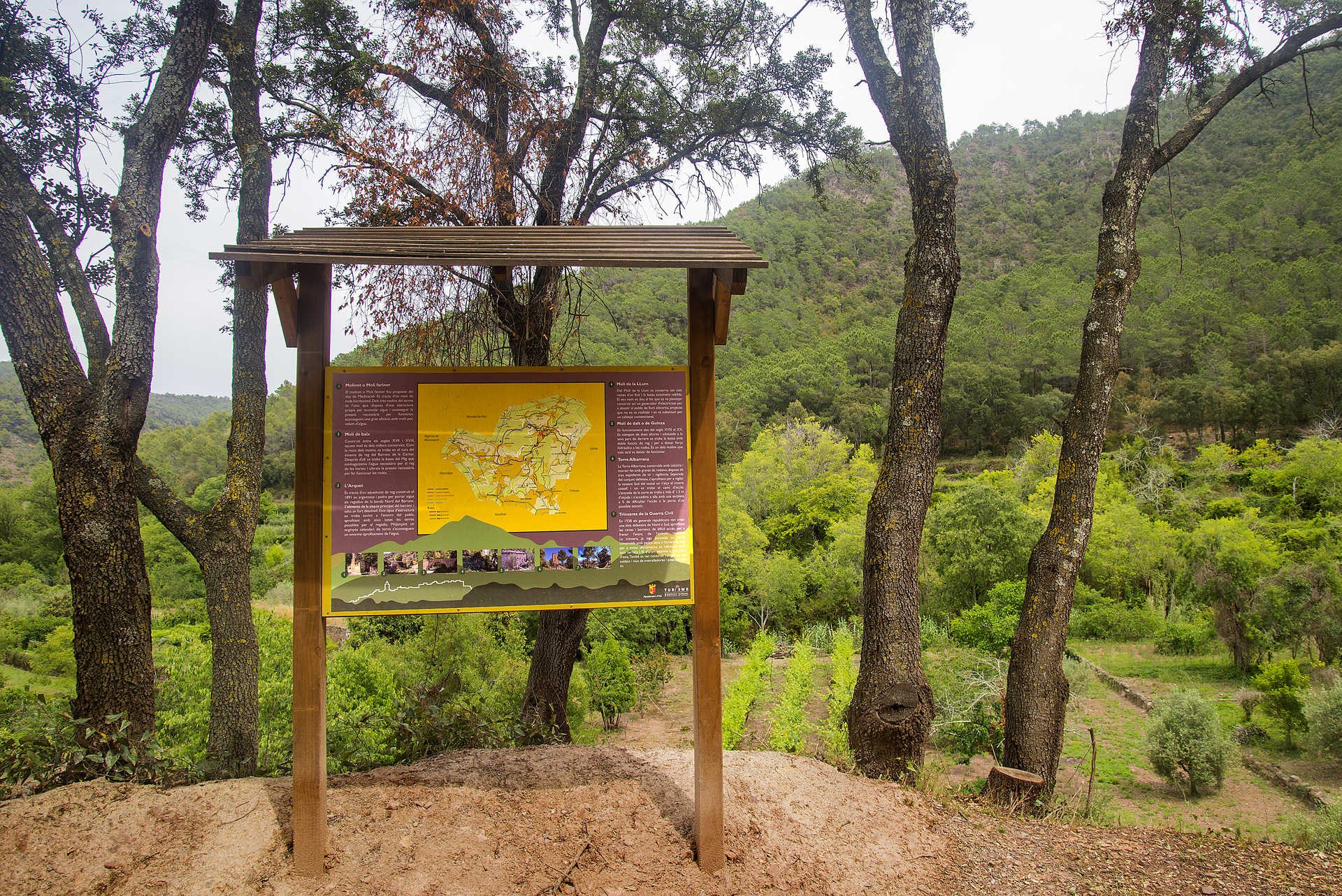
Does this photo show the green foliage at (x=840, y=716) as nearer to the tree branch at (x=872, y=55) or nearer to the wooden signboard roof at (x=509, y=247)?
the wooden signboard roof at (x=509, y=247)

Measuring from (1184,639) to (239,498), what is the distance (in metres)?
27.0

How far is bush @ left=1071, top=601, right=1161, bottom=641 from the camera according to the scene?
81.9 feet

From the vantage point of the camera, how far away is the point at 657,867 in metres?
3.15

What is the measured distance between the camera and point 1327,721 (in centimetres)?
1204

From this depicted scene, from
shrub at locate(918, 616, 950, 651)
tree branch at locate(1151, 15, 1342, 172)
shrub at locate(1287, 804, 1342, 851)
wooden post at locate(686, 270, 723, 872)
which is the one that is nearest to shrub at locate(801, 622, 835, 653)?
shrub at locate(918, 616, 950, 651)

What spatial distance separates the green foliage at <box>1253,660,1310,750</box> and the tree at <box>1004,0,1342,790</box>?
1190cm

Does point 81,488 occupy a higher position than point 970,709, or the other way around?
point 81,488

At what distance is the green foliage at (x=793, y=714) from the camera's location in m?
8.13

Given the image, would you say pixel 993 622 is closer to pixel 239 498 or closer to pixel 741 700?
pixel 741 700

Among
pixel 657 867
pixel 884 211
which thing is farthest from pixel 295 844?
pixel 884 211

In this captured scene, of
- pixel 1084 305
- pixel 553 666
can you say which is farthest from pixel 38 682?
pixel 1084 305

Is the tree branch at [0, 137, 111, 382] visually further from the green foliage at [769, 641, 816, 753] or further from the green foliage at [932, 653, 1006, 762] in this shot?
the green foliage at [932, 653, 1006, 762]

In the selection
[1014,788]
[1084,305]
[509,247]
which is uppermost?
[1084,305]

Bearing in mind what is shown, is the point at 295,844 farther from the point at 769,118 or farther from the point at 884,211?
the point at 884,211
